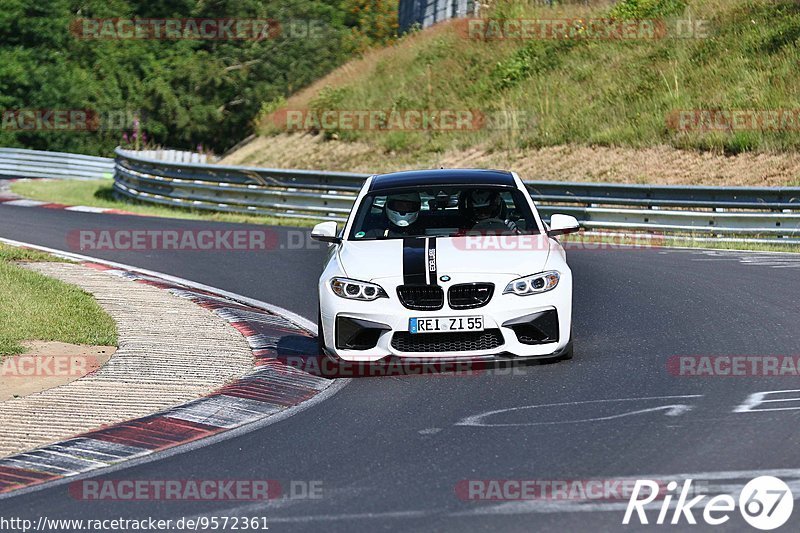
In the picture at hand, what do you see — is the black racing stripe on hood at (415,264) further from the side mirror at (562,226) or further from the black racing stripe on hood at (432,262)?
the side mirror at (562,226)

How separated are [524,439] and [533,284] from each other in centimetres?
224

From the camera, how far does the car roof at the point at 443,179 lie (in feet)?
34.2

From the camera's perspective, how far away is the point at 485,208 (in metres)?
10.4

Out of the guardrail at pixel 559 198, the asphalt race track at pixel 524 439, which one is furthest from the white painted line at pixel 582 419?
the guardrail at pixel 559 198

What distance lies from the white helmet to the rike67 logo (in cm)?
464

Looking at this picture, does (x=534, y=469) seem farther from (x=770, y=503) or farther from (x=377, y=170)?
(x=377, y=170)

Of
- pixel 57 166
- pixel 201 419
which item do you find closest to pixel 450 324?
pixel 201 419

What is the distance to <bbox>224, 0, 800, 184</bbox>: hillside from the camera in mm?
25891

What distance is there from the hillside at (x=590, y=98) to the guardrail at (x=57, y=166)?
21.4 ft

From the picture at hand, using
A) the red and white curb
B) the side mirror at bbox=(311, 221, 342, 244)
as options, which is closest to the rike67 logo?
the red and white curb

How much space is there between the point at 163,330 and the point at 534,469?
593 centimetres

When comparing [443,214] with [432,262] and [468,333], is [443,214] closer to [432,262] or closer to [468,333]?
[432,262]

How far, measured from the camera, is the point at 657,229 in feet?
65.4

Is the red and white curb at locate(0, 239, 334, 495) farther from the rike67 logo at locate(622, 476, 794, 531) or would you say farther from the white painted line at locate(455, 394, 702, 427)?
the rike67 logo at locate(622, 476, 794, 531)
